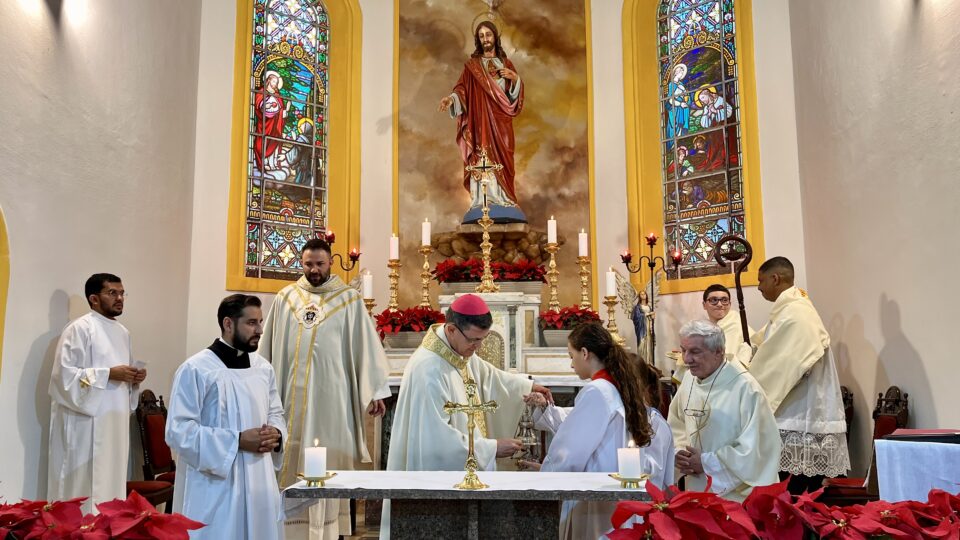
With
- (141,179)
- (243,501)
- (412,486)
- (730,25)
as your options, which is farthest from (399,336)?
(730,25)

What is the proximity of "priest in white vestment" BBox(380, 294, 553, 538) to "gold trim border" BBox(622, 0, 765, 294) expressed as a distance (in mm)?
5730

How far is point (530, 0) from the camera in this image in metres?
10.9

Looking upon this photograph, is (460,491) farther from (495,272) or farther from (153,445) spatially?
(495,272)

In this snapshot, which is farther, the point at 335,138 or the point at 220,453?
the point at 335,138

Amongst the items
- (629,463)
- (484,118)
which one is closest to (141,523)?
(629,463)

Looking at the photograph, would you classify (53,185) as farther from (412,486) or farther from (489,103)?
(489,103)

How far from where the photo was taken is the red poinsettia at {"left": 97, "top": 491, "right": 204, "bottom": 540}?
6.29 feet

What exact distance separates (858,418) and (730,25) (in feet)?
16.3

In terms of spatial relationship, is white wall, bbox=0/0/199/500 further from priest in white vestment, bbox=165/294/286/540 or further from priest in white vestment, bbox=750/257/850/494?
priest in white vestment, bbox=750/257/850/494

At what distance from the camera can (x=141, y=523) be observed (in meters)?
1.96

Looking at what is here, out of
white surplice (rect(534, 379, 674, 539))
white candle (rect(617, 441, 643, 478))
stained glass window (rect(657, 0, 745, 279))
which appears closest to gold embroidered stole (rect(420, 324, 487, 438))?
white surplice (rect(534, 379, 674, 539))

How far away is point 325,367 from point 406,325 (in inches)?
86.6

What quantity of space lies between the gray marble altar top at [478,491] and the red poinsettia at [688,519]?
0.93 metres

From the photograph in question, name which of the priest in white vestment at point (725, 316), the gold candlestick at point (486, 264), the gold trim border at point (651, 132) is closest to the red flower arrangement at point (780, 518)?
the priest in white vestment at point (725, 316)
